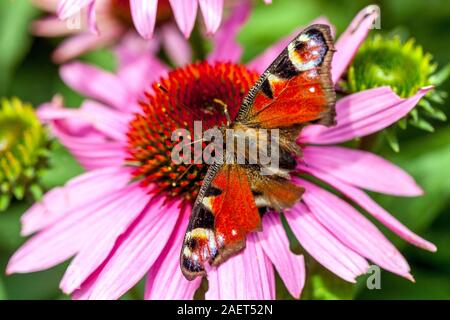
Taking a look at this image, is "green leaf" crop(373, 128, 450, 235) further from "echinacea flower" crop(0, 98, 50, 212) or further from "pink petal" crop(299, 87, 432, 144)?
"echinacea flower" crop(0, 98, 50, 212)

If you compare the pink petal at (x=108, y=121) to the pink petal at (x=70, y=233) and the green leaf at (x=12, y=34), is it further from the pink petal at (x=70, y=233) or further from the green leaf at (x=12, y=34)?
the green leaf at (x=12, y=34)

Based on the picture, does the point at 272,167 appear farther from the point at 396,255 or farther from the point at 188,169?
the point at 396,255

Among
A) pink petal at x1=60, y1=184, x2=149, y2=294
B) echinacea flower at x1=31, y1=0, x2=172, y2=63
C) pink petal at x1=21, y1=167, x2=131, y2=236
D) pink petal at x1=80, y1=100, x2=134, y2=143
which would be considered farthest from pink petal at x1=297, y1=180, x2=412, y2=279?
echinacea flower at x1=31, y1=0, x2=172, y2=63

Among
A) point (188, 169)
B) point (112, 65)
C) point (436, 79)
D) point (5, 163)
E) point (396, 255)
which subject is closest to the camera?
point (396, 255)

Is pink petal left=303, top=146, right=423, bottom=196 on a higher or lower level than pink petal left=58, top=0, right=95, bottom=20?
lower

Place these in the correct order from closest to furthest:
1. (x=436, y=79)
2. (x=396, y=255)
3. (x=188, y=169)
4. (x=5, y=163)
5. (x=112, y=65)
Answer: (x=396, y=255) → (x=188, y=169) → (x=436, y=79) → (x=5, y=163) → (x=112, y=65)

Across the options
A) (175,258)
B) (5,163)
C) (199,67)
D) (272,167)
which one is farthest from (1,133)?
(272,167)

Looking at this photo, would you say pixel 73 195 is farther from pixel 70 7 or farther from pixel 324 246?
pixel 324 246

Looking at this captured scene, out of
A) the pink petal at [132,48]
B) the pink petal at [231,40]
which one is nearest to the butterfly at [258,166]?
the pink petal at [231,40]
